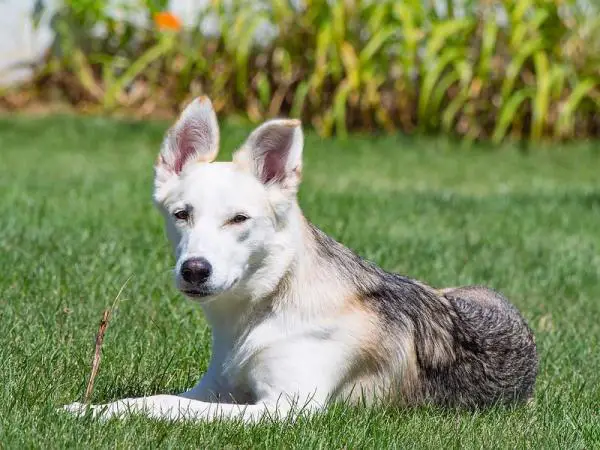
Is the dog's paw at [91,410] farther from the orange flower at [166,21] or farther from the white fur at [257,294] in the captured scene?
the orange flower at [166,21]

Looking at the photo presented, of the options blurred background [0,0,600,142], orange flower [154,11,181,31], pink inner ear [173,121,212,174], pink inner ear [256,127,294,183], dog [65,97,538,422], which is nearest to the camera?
dog [65,97,538,422]

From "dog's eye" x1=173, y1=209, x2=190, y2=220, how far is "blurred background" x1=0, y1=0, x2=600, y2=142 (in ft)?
32.9

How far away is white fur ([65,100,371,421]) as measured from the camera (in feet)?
14.4

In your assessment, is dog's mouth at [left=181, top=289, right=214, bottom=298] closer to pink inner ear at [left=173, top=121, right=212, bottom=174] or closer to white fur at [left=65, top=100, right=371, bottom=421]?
white fur at [left=65, top=100, right=371, bottom=421]

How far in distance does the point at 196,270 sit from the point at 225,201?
0.30 m

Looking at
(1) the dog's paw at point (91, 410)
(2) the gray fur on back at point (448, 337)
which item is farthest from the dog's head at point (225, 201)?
(1) the dog's paw at point (91, 410)

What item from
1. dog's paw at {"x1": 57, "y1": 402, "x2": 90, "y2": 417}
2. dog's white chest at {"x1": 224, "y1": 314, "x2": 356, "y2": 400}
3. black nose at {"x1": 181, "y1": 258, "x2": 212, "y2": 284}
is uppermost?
black nose at {"x1": 181, "y1": 258, "x2": 212, "y2": 284}

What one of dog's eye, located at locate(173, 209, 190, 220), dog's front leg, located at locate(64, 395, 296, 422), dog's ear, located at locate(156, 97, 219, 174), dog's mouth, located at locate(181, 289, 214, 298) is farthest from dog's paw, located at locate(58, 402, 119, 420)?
dog's ear, located at locate(156, 97, 219, 174)

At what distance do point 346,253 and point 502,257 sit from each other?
3.68 meters

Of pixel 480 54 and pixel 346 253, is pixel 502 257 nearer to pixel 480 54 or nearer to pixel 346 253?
pixel 346 253

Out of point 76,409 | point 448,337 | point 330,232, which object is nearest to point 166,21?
point 330,232

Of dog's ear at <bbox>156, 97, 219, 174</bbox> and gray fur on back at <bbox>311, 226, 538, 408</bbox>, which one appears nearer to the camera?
dog's ear at <bbox>156, 97, 219, 174</bbox>

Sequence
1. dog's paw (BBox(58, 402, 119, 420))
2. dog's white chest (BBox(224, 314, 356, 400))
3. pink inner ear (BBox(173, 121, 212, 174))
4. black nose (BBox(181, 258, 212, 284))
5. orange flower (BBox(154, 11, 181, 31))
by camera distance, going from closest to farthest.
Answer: dog's paw (BBox(58, 402, 119, 420))
black nose (BBox(181, 258, 212, 284))
dog's white chest (BBox(224, 314, 356, 400))
pink inner ear (BBox(173, 121, 212, 174))
orange flower (BBox(154, 11, 181, 31))

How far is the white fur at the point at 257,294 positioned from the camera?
4.39 meters
